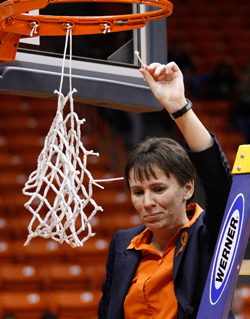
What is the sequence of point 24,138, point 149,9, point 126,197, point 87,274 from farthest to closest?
point 24,138 → point 126,197 → point 87,274 → point 149,9

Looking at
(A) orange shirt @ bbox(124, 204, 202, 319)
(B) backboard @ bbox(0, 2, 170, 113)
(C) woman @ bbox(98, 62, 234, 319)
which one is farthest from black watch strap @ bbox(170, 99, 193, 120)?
(B) backboard @ bbox(0, 2, 170, 113)

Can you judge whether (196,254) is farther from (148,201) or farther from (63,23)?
(63,23)

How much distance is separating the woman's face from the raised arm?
6.6 inches

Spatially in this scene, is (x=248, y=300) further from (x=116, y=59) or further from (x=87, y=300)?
(x=116, y=59)

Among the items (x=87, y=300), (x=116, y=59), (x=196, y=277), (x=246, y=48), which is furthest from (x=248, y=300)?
(x=246, y=48)

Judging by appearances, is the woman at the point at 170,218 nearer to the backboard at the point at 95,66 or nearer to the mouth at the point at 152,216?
the mouth at the point at 152,216

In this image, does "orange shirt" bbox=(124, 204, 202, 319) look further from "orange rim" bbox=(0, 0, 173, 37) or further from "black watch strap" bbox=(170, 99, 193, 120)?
"orange rim" bbox=(0, 0, 173, 37)

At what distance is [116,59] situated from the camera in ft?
6.88

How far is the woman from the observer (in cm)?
112

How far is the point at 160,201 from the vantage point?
4.03 feet

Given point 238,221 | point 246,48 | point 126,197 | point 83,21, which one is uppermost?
point 83,21

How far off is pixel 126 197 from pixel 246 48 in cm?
330

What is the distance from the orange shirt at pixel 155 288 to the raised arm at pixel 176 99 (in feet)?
0.84

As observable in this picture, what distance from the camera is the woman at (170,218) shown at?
3.68 ft
